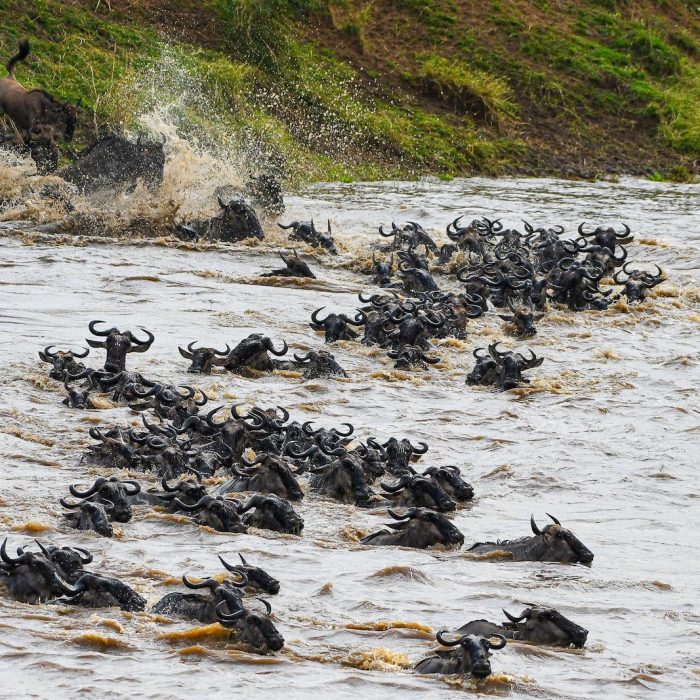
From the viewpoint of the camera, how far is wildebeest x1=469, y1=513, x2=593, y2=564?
825 cm

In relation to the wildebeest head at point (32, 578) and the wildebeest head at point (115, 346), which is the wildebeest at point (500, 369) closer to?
the wildebeest head at point (115, 346)

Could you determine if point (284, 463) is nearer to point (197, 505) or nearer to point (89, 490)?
point (197, 505)

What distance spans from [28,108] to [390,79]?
18.0 meters

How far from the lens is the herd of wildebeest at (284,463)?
273 inches

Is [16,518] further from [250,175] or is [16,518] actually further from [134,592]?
[250,175]

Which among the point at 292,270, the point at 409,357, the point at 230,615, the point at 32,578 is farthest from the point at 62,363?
the point at 292,270

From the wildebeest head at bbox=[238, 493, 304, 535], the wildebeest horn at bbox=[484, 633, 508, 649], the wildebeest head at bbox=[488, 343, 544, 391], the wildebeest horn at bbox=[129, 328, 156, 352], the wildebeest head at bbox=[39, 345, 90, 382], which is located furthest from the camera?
the wildebeest head at bbox=[488, 343, 544, 391]

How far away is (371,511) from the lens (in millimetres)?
9312

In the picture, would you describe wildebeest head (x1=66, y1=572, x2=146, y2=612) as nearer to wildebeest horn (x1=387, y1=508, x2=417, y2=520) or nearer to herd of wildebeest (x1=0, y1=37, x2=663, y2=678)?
herd of wildebeest (x1=0, y1=37, x2=663, y2=678)

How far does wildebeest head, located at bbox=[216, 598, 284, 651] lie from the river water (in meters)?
0.08

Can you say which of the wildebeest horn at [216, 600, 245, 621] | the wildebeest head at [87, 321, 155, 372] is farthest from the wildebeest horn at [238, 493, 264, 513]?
the wildebeest head at [87, 321, 155, 372]

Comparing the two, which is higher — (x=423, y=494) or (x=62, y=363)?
(x=62, y=363)

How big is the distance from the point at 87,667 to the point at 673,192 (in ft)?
93.7

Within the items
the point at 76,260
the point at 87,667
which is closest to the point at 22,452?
the point at 87,667
